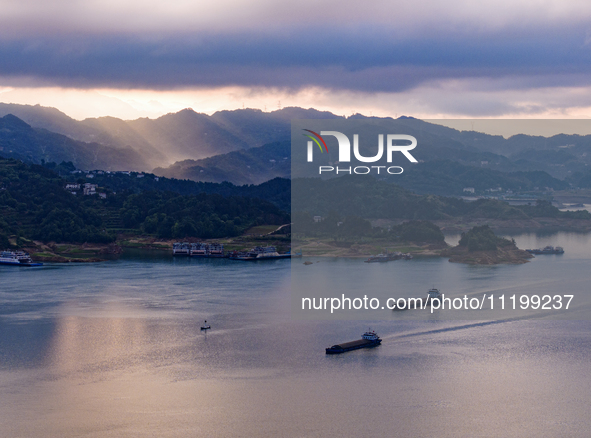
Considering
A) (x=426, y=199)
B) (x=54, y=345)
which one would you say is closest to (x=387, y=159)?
(x=426, y=199)

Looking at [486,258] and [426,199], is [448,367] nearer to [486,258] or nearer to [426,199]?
[486,258]

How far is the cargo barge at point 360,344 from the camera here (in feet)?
85.2

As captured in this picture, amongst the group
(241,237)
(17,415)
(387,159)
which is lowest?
(17,415)

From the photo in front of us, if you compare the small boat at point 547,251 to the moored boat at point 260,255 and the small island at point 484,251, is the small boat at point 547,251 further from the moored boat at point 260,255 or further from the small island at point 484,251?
the moored boat at point 260,255

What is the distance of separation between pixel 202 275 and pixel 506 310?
2039 cm

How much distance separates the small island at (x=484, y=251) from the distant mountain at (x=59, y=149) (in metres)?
123

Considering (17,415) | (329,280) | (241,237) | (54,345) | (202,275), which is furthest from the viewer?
(241,237)

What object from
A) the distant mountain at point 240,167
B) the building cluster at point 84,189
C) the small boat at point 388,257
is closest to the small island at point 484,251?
the small boat at point 388,257

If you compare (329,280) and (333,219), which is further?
(333,219)

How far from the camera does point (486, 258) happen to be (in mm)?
53750

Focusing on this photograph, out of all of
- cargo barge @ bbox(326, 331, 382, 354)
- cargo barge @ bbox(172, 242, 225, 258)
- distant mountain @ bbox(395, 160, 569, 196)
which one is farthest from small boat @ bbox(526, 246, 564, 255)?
distant mountain @ bbox(395, 160, 569, 196)

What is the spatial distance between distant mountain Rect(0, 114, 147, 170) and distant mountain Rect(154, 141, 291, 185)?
1371 centimetres

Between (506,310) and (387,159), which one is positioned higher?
(387,159)

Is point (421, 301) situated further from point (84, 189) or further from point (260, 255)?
point (84, 189)
